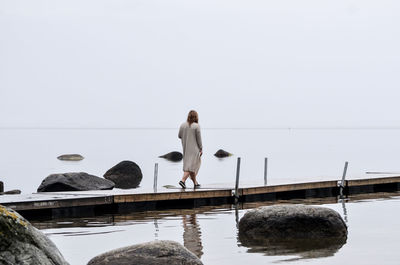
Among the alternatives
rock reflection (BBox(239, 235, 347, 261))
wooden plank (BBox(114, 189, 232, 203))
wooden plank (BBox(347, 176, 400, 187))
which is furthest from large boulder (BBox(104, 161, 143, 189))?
rock reflection (BBox(239, 235, 347, 261))

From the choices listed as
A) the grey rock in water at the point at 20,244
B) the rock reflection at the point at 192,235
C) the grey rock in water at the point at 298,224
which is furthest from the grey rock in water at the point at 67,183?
the grey rock in water at the point at 20,244

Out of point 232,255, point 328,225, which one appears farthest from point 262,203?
point 232,255

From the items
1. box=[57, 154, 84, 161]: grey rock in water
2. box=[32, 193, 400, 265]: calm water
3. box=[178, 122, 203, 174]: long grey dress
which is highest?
A: box=[178, 122, 203, 174]: long grey dress

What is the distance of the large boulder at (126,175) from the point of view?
34406 mm

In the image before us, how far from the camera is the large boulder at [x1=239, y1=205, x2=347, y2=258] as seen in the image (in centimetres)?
1420

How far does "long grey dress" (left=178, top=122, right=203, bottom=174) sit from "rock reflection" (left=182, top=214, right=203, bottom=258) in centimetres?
262

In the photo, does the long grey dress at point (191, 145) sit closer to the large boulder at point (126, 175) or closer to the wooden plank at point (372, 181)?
the wooden plank at point (372, 181)

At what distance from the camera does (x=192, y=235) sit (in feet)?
49.5

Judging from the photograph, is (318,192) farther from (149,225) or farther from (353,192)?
(149,225)

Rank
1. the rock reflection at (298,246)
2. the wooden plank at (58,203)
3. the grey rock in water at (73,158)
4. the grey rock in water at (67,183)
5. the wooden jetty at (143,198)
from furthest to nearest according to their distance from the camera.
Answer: the grey rock in water at (73,158) < the grey rock in water at (67,183) < the wooden jetty at (143,198) < the wooden plank at (58,203) < the rock reflection at (298,246)

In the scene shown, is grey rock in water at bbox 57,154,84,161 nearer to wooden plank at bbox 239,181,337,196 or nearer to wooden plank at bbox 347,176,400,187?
wooden plank at bbox 347,176,400,187

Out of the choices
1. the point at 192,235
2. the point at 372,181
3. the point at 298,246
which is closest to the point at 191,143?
the point at 192,235

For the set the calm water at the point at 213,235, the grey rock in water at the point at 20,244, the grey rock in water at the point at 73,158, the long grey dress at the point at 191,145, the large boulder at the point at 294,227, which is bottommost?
the grey rock in water at the point at 73,158

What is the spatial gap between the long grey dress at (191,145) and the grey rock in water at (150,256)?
10133 mm
